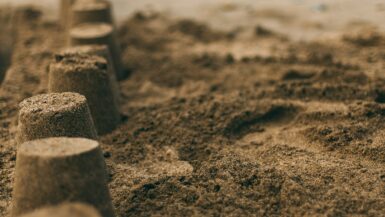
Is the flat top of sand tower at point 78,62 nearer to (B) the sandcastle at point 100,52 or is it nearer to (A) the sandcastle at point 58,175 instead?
(B) the sandcastle at point 100,52

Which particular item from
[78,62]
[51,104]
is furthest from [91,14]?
[51,104]

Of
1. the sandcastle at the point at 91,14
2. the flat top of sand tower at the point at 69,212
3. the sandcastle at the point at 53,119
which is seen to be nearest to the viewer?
the flat top of sand tower at the point at 69,212

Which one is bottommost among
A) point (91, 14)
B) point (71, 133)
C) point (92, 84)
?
point (71, 133)

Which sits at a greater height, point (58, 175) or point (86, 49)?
point (86, 49)

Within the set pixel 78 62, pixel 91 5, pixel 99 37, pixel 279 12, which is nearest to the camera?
pixel 78 62

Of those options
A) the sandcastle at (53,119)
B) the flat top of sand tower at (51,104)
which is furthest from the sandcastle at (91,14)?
the sandcastle at (53,119)

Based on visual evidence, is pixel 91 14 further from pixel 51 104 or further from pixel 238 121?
pixel 51 104

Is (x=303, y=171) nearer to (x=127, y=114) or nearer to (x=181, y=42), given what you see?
(x=127, y=114)
